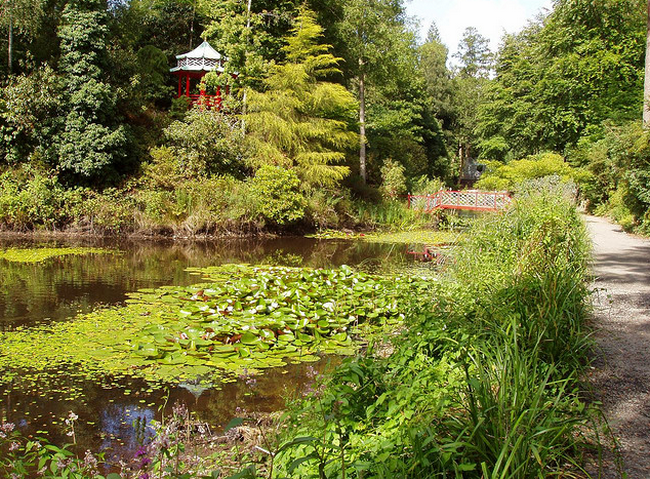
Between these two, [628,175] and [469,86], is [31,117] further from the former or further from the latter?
[469,86]

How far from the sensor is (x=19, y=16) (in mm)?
15961

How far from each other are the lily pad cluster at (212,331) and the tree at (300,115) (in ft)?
34.2

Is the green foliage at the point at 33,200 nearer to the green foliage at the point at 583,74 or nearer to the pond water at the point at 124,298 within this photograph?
the pond water at the point at 124,298

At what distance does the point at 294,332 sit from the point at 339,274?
1.95 metres

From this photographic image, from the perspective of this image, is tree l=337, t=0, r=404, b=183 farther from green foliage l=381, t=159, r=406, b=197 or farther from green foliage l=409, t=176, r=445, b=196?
green foliage l=409, t=176, r=445, b=196

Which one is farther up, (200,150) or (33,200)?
(200,150)

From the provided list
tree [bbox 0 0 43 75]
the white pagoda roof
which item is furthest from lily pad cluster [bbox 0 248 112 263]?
the white pagoda roof

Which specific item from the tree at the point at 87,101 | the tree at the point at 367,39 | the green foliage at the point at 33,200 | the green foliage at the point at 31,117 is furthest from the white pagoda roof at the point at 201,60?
the green foliage at the point at 33,200

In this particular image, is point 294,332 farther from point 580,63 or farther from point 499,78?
point 499,78

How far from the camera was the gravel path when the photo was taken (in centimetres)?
297

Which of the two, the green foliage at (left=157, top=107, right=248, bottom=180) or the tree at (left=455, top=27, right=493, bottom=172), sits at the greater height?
the tree at (left=455, top=27, right=493, bottom=172)

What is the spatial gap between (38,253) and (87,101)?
19.9 ft

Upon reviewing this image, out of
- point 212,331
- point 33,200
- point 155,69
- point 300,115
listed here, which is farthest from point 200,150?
point 212,331

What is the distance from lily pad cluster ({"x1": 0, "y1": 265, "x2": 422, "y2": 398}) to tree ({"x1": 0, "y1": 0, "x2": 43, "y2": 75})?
1298 cm
